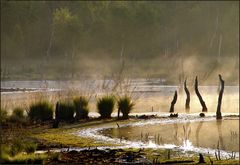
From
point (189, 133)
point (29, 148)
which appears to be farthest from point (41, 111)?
point (29, 148)

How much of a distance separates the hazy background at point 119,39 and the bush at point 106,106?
136 ft

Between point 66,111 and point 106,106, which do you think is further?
point 106,106

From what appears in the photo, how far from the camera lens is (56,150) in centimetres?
1772

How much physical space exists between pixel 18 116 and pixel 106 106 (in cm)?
371

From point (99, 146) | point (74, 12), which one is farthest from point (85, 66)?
point (99, 146)

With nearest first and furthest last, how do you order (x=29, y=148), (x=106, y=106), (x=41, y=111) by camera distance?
(x=29, y=148) → (x=41, y=111) → (x=106, y=106)

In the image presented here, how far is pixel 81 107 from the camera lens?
27.0 m

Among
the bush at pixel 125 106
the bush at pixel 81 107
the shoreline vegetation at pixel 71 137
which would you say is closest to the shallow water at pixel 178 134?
the shoreline vegetation at pixel 71 137

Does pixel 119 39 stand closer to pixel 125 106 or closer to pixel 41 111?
pixel 125 106

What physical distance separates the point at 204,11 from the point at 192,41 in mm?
8129

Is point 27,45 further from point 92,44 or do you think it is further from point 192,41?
point 192,41

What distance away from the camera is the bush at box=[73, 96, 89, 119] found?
87.6ft

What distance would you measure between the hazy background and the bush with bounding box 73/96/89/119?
41.4m

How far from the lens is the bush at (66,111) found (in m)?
26.2
